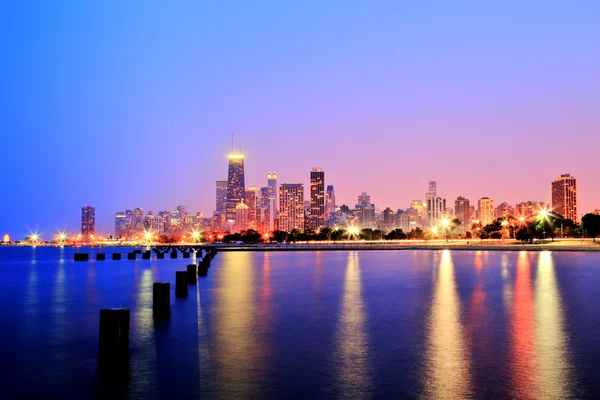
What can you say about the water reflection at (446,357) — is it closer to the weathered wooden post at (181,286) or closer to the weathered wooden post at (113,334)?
the weathered wooden post at (113,334)

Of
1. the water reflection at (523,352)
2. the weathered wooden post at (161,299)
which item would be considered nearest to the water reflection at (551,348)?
the water reflection at (523,352)

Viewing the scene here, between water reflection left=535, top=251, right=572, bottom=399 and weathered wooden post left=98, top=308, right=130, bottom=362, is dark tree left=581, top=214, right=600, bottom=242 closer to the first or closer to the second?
water reflection left=535, top=251, right=572, bottom=399

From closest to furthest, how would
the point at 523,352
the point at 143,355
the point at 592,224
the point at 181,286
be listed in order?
1. the point at 523,352
2. the point at 143,355
3. the point at 181,286
4. the point at 592,224

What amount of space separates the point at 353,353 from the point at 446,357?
7.09ft

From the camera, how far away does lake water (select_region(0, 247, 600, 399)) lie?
36.1 ft

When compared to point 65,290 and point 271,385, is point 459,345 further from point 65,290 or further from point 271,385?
point 65,290

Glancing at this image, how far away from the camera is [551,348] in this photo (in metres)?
14.4

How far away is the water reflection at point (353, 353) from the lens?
36.0 feet

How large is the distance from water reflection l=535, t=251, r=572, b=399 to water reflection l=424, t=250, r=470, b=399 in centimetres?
144

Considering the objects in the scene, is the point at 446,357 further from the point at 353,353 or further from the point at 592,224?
the point at 592,224

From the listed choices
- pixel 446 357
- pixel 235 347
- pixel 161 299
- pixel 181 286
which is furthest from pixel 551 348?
pixel 181 286

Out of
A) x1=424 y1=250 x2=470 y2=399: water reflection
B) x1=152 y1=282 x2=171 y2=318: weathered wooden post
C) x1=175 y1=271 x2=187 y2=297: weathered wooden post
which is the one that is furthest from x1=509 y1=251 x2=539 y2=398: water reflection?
x1=175 y1=271 x2=187 y2=297: weathered wooden post

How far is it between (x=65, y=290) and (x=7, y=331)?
18328 millimetres

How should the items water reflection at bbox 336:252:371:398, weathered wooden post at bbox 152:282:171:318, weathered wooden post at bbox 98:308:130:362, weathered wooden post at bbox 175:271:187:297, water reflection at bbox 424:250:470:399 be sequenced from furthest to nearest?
weathered wooden post at bbox 175:271:187:297 < weathered wooden post at bbox 152:282:171:318 < weathered wooden post at bbox 98:308:130:362 < water reflection at bbox 336:252:371:398 < water reflection at bbox 424:250:470:399
